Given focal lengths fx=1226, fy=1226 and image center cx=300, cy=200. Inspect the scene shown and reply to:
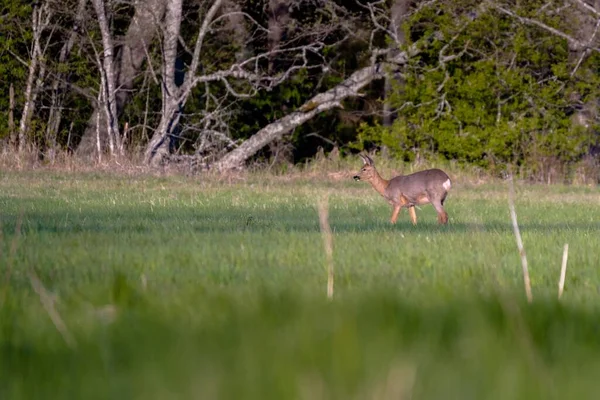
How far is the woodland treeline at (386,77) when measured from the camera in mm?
26828

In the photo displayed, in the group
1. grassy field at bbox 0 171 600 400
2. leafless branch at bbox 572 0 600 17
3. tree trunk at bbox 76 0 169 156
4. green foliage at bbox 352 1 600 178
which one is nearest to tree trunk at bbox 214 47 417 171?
green foliage at bbox 352 1 600 178

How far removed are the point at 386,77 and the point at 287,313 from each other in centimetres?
2379

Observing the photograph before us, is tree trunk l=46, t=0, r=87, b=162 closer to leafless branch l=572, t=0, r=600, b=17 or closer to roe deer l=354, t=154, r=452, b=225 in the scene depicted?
leafless branch l=572, t=0, r=600, b=17

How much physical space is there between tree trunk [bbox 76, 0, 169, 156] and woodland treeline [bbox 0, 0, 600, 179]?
0.12 feet

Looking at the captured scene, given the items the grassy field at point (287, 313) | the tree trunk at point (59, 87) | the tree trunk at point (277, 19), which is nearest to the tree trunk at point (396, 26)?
the tree trunk at point (277, 19)

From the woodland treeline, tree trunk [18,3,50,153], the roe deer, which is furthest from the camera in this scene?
tree trunk [18,3,50,153]

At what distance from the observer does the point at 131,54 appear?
29.3 meters

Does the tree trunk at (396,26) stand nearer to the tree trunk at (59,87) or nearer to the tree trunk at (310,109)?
the tree trunk at (310,109)

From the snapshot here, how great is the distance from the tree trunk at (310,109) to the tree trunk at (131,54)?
312cm

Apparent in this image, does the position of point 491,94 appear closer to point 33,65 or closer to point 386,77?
point 386,77

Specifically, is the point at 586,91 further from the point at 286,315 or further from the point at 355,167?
the point at 286,315

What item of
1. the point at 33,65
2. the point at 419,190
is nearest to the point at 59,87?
the point at 33,65

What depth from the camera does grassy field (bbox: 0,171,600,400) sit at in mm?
3453

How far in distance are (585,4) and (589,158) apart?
3.61 metres
